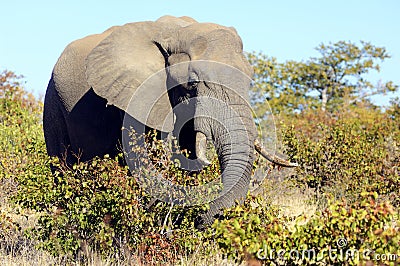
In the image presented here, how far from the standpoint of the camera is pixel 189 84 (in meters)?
6.87

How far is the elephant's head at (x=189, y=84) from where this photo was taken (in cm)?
624

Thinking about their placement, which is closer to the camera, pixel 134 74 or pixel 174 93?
pixel 174 93

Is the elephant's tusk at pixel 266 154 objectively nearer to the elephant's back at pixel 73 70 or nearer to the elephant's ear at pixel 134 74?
the elephant's ear at pixel 134 74

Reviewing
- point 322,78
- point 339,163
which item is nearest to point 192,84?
point 339,163

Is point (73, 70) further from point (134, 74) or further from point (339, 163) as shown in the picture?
point (339, 163)

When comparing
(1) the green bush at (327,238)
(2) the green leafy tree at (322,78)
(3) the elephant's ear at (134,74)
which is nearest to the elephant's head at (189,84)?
(3) the elephant's ear at (134,74)

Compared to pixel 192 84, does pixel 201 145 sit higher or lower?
lower

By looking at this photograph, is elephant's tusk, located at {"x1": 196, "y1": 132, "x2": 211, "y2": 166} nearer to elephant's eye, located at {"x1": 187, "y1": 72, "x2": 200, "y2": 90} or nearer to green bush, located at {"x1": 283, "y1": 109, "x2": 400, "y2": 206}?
elephant's eye, located at {"x1": 187, "y1": 72, "x2": 200, "y2": 90}

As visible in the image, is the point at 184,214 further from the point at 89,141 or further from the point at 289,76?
the point at 289,76

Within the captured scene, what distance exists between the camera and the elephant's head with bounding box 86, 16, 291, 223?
6242mm

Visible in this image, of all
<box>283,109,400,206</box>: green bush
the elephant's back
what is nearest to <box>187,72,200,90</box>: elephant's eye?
the elephant's back

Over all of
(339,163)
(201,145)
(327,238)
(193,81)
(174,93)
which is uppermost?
(193,81)

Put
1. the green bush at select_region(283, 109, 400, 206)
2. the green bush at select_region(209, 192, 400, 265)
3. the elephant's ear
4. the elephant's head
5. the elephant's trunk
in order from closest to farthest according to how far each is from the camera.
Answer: the green bush at select_region(209, 192, 400, 265), the elephant's trunk, the elephant's head, the elephant's ear, the green bush at select_region(283, 109, 400, 206)

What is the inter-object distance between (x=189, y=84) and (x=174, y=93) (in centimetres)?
30
